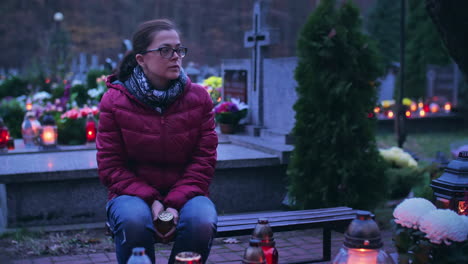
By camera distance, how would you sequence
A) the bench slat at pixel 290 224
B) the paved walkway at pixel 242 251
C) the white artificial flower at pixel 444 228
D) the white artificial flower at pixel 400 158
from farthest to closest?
the white artificial flower at pixel 400 158 < the paved walkway at pixel 242 251 < the bench slat at pixel 290 224 < the white artificial flower at pixel 444 228

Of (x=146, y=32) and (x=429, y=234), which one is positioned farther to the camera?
(x=146, y=32)

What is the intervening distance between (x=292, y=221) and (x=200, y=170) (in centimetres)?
84

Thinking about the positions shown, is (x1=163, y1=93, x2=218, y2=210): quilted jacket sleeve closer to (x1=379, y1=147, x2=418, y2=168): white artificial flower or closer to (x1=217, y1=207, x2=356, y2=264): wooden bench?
(x1=217, y1=207, x2=356, y2=264): wooden bench

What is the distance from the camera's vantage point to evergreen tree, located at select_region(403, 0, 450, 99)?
1958 centimetres

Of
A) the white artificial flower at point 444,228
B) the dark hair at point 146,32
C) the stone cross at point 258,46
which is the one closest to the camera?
the white artificial flower at point 444,228

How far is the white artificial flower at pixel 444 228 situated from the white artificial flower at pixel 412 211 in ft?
0.38

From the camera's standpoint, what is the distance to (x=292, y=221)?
3826mm

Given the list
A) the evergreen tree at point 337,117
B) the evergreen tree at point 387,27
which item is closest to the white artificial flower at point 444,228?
the evergreen tree at point 337,117

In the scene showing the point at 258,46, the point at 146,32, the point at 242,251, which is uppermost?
the point at 258,46

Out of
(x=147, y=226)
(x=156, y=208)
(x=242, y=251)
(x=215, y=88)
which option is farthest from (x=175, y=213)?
(x=215, y=88)

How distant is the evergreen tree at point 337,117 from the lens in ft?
17.8

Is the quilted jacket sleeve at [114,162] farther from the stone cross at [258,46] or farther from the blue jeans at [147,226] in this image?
the stone cross at [258,46]

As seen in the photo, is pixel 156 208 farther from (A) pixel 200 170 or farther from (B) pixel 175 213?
(A) pixel 200 170

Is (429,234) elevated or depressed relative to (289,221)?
elevated
